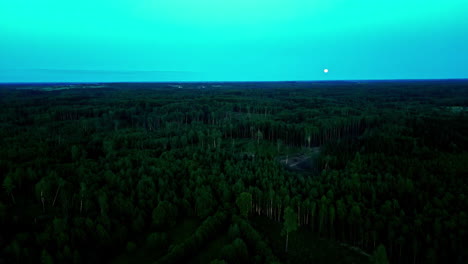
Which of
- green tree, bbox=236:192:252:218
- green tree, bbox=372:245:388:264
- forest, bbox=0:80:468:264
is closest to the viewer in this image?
green tree, bbox=372:245:388:264

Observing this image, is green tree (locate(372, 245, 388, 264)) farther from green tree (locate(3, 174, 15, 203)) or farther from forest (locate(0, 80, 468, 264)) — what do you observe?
green tree (locate(3, 174, 15, 203))

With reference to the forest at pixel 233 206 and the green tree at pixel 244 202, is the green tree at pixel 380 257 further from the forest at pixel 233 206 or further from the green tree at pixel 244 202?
the green tree at pixel 244 202

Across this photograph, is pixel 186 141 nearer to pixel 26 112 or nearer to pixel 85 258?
pixel 85 258

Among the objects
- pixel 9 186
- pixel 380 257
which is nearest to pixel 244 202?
pixel 380 257

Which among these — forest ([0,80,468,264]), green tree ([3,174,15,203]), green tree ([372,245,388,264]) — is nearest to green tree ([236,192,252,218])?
forest ([0,80,468,264])

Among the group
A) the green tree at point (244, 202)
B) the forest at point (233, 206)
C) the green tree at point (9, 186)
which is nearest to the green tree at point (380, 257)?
the forest at point (233, 206)

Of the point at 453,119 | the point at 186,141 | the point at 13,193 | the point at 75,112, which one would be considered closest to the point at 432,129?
the point at 453,119

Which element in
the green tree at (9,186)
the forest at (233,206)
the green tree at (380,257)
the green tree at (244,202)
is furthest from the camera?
the green tree at (9,186)

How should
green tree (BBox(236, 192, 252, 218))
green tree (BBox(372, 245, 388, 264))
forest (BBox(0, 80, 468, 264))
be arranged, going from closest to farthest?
green tree (BBox(372, 245, 388, 264)), forest (BBox(0, 80, 468, 264)), green tree (BBox(236, 192, 252, 218))

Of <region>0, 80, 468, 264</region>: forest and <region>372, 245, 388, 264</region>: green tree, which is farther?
<region>0, 80, 468, 264</region>: forest

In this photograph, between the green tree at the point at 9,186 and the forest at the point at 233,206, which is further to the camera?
the green tree at the point at 9,186

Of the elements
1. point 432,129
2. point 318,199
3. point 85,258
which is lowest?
point 85,258
